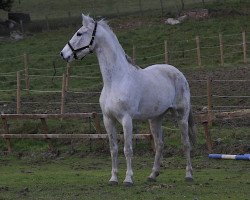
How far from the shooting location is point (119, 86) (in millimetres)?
12336

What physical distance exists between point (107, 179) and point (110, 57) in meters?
2.38

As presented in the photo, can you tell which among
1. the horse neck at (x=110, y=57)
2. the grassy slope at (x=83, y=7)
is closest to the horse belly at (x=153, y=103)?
the horse neck at (x=110, y=57)

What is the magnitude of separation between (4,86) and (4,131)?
9.82 meters

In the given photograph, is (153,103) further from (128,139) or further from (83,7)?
(83,7)

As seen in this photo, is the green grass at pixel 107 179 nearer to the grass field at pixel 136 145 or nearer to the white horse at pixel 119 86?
the grass field at pixel 136 145

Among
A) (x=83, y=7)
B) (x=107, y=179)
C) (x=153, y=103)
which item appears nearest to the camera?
(x=153, y=103)

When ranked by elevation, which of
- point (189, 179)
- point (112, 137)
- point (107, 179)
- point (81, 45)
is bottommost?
point (107, 179)

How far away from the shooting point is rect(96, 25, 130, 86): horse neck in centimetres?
1250

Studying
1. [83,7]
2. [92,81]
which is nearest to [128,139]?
[92,81]

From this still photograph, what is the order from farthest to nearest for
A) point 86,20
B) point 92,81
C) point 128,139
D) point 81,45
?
1. point 92,81
2. point 86,20
3. point 81,45
4. point 128,139

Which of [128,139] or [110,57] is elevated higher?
[110,57]

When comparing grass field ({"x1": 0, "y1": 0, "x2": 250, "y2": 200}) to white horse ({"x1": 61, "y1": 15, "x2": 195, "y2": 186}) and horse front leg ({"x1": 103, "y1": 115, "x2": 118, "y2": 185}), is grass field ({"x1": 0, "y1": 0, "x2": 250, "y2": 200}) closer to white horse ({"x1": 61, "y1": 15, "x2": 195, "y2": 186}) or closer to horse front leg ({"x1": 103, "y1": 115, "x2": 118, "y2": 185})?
horse front leg ({"x1": 103, "y1": 115, "x2": 118, "y2": 185})

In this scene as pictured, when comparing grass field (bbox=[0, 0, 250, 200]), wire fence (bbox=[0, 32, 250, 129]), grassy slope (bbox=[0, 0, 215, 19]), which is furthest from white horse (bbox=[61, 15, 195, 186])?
grassy slope (bbox=[0, 0, 215, 19])

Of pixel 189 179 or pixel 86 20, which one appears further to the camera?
pixel 189 179
